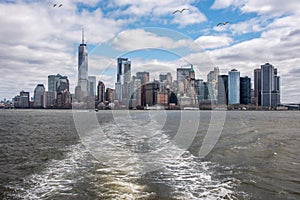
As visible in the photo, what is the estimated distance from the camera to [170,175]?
38.8 ft

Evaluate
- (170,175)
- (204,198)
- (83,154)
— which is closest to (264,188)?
(204,198)

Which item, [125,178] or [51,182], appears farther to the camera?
[125,178]

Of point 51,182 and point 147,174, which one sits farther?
point 147,174

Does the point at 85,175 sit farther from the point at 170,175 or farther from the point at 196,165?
the point at 196,165

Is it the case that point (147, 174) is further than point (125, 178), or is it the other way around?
point (147, 174)

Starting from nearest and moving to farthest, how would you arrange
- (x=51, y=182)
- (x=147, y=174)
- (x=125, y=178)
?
(x=51, y=182), (x=125, y=178), (x=147, y=174)

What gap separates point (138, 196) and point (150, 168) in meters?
4.05

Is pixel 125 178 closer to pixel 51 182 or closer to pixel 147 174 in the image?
pixel 147 174

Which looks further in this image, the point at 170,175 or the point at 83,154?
the point at 83,154

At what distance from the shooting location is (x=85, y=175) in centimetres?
1163

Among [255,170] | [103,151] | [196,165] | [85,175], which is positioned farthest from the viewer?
[103,151]

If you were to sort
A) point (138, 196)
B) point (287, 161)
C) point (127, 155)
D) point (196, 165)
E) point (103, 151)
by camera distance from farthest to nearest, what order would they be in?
point (103, 151)
point (127, 155)
point (287, 161)
point (196, 165)
point (138, 196)

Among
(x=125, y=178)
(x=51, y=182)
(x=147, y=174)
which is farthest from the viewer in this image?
(x=147, y=174)

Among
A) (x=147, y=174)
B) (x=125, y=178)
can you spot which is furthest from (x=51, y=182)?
(x=147, y=174)
